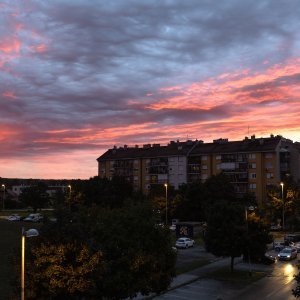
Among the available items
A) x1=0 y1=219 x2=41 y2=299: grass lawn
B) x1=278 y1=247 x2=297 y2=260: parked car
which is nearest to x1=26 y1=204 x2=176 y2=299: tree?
x1=0 y1=219 x2=41 y2=299: grass lawn

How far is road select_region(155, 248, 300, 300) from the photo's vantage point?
3466 centimetres

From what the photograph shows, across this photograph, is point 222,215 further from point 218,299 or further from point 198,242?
point 198,242

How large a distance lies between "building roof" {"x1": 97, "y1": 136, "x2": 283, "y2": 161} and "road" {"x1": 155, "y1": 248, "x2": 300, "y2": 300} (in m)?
68.6

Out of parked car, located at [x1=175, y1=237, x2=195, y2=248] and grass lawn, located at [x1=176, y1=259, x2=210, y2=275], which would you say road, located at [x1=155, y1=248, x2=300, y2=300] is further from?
parked car, located at [x1=175, y1=237, x2=195, y2=248]

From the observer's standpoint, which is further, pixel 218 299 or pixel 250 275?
pixel 250 275

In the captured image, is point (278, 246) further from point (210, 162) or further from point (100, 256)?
point (210, 162)

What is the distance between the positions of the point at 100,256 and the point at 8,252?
30.0 meters

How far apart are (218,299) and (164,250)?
738cm

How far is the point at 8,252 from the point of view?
4844cm

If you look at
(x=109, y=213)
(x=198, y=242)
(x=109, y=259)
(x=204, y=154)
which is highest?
(x=204, y=154)

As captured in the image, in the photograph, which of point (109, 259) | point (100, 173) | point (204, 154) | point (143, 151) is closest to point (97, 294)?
point (109, 259)

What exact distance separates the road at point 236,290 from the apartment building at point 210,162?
66.2 meters

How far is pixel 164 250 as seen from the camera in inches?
1097

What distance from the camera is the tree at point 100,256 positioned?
68.0 feet
